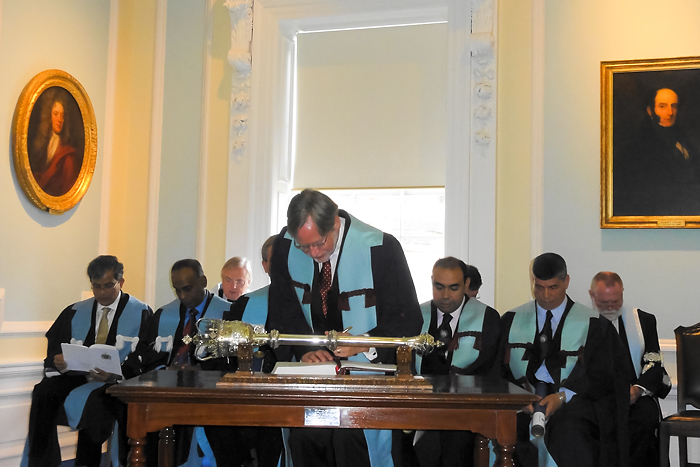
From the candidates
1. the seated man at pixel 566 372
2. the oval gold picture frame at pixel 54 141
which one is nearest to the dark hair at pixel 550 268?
the seated man at pixel 566 372

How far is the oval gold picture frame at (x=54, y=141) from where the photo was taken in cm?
555

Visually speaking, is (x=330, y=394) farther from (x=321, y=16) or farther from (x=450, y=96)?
(x=321, y=16)

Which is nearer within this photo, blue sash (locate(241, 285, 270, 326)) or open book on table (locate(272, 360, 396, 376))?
open book on table (locate(272, 360, 396, 376))

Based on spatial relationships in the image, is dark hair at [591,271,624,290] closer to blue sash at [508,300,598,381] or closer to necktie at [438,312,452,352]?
blue sash at [508,300,598,381]

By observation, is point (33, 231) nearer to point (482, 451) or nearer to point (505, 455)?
point (482, 451)

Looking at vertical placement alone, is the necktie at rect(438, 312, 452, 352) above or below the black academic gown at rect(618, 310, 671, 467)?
above

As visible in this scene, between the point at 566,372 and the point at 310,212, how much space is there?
6.92 feet

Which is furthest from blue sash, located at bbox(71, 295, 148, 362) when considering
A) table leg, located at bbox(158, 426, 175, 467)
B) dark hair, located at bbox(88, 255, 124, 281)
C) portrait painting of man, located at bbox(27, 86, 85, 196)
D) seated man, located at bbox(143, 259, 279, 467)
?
table leg, located at bbox(158, 426, 175, 467)

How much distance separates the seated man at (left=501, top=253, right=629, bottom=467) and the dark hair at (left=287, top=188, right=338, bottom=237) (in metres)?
1.78

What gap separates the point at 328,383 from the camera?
10.6 ft

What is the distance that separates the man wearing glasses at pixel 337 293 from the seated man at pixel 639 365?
69.4 inches

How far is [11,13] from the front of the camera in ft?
18.1

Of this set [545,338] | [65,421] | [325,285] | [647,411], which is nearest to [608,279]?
[545,338]

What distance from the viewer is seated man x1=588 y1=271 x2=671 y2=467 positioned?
15.3 ft
